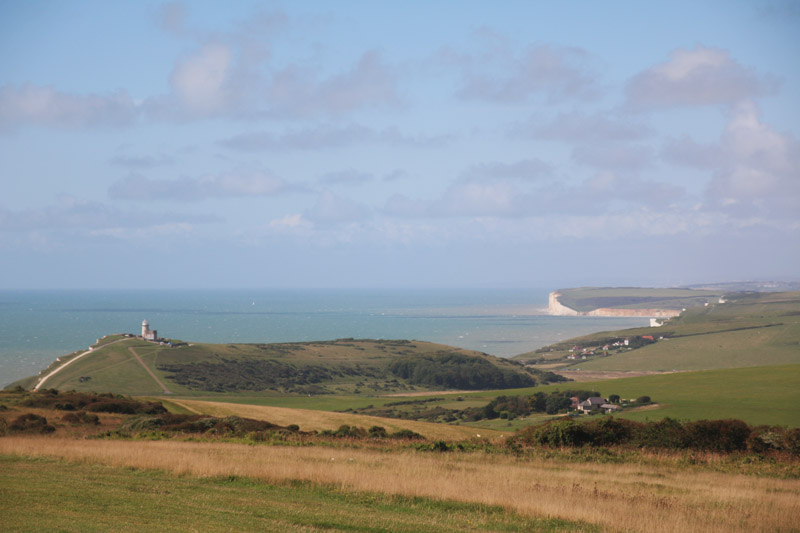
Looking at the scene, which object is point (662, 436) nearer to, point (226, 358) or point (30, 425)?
point (30, 425)

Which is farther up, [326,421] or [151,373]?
[326,421]

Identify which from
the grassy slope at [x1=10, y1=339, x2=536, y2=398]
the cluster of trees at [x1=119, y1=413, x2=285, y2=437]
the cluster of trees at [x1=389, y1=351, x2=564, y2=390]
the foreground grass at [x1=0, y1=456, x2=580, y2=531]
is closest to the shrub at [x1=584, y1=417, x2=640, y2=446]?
the cluster of trees at [x1=119, y1=413, x2=285, y2=437]

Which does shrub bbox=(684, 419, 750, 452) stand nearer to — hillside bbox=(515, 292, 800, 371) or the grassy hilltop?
the grassy hilltop

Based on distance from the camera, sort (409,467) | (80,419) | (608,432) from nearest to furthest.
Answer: (409,467), (608,432), (80,419)

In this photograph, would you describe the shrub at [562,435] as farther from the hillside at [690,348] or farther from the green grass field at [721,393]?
the hillside at [690,348]

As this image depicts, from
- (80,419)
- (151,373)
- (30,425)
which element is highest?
(30,425)

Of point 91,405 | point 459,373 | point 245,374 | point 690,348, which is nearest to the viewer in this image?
point 91,405

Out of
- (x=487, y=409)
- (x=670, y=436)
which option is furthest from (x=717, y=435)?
(x=487, y=409)

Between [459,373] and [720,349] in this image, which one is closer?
[459,373]
